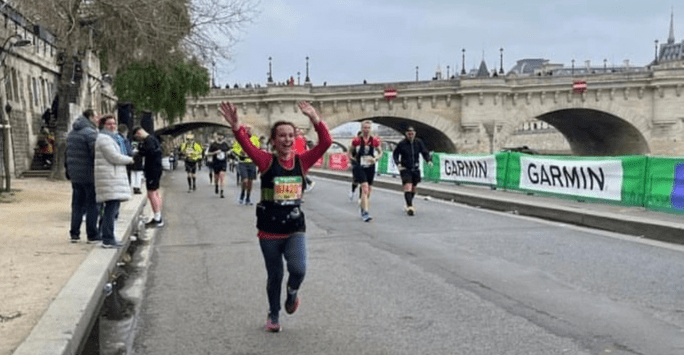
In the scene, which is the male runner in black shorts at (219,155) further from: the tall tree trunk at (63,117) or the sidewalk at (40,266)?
the tall tree trunk at (63,117)

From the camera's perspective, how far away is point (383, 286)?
7.02 meters

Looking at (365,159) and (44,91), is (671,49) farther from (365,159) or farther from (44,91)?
(365,159)

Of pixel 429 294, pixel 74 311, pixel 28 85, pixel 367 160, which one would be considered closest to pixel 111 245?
pixel 74 311

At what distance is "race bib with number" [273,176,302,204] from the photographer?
16.8 ft

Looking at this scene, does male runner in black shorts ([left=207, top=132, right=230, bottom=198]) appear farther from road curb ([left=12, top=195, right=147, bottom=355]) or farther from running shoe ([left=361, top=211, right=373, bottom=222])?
road curb ([left=12, top=195, right=147, bottom=355])

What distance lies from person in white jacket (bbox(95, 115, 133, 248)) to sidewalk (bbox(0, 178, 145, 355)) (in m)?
0.28

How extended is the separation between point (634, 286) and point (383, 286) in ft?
7.97

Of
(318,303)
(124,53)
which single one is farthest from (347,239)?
(124,53)

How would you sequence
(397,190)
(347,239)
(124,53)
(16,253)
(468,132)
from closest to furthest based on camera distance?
(16,253) → (347,239) → (397,190) → (124,53) → (468,132)

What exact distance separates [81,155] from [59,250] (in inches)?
51.4

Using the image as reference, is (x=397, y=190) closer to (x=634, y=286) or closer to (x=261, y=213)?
(x=634, y=286)

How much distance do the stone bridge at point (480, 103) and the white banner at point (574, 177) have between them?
33755 millimetres

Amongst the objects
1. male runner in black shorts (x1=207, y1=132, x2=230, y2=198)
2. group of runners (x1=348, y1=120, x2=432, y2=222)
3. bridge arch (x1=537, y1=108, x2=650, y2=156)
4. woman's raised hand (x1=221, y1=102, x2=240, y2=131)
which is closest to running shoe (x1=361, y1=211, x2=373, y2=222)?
group of runners (x1=348, y1=120, x2=432, y2=222)

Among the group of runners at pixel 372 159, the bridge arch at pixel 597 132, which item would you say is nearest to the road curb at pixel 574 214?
the group of runners at pixel 372 159
